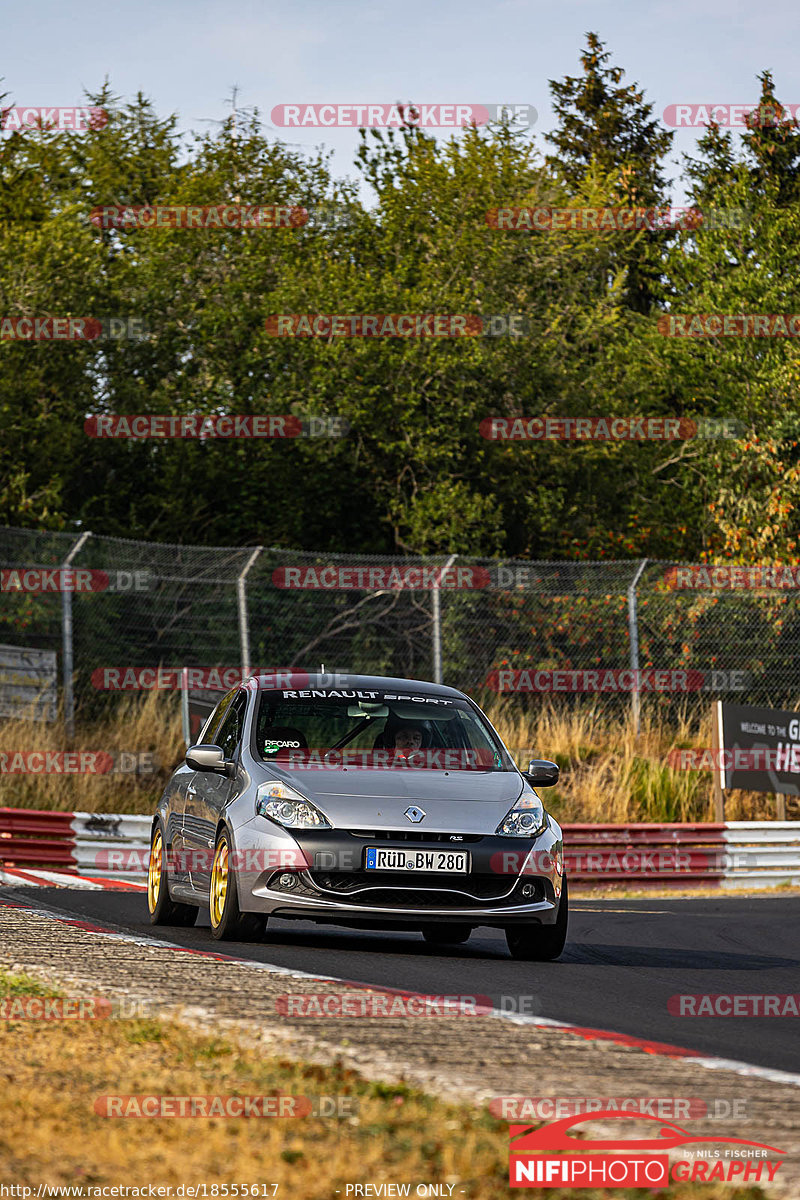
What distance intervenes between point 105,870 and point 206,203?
18974mm

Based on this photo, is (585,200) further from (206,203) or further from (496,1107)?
(496,1107)

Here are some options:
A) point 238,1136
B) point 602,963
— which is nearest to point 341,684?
point 602,963

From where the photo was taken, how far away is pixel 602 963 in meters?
10.1

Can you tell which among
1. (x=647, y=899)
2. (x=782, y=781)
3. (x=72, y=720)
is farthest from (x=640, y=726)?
(x=72, y=720)

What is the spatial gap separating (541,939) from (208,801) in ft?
7.06

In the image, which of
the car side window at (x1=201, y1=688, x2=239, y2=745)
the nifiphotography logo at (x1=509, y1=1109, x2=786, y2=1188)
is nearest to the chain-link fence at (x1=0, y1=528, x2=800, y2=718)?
the car side window at (x1=201, y1=688, x2=239, y2=745)

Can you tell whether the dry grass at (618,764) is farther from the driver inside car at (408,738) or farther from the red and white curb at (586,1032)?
the red and white curb at (586,1032)

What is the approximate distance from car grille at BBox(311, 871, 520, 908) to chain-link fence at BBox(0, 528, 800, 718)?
11.7 metres

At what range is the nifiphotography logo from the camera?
381 cm

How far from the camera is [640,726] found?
72.7 ft

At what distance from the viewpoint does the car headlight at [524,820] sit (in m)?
9.48

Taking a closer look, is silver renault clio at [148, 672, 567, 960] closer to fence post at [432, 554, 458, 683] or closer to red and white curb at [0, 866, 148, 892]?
red and white curb at [0, 866, 148, 892]

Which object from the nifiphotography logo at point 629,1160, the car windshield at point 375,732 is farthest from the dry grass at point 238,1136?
the car windshield at point 375,732

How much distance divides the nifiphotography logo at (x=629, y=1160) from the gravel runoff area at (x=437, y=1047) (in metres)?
0.07
